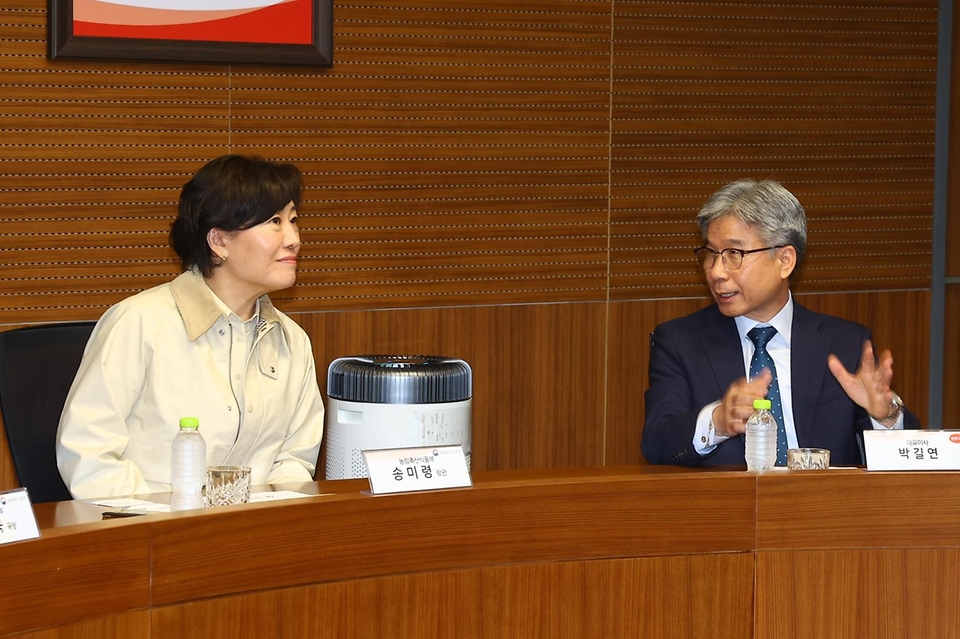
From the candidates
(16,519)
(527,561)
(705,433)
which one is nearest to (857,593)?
(705,433)

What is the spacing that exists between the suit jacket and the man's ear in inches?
4.2

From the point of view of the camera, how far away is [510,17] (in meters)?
4.09

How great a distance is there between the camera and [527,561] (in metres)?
2.14

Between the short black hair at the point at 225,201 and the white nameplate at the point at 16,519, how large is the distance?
1.32 meters

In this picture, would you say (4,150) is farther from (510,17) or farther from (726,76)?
(726,76)

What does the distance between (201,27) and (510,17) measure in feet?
3.30

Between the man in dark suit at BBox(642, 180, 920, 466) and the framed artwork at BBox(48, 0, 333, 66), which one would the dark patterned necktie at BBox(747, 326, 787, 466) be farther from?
the framed artwork at BBox(48, 0, 333, 66)

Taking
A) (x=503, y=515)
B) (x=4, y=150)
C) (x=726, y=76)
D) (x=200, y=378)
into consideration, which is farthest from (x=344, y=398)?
(x=726, y=76)

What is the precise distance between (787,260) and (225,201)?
1.40 m

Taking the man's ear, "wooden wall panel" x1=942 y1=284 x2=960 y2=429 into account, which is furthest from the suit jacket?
Result: "wooden wall panel" x1=942 y1=284 x2=960 y2=429

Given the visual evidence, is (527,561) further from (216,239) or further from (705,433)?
(216,239)

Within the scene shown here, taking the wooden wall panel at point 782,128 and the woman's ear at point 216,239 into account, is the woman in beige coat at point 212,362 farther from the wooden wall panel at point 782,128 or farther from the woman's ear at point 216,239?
the wooden wall panel at point 782,128

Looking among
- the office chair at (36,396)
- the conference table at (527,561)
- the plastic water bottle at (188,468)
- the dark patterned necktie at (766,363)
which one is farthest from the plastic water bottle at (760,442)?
the office chair at (36,396)

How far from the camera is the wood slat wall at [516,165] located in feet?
11.9
